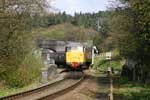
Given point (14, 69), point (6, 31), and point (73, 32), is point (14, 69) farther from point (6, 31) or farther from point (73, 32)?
point (73, 32)

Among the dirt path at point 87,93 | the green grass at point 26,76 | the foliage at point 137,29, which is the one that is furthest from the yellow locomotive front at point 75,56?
the dirt path at point 87,93

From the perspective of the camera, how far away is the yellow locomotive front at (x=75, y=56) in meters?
56.0

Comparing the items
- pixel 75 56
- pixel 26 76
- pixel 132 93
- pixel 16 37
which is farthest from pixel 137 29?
pixel 75 56

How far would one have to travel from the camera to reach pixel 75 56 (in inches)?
2206

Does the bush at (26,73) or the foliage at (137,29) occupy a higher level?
the foliage at (137,29)

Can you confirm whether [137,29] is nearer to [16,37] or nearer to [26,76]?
[16,37]

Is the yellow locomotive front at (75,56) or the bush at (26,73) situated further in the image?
the yellow locomotive front at (75,56)

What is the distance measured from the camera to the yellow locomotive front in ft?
184

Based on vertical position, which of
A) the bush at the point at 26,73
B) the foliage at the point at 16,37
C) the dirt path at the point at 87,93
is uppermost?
the foliage at the point at 16,37

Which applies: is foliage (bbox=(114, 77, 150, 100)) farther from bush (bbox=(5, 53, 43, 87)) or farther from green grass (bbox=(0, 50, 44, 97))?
bush (bbox=(5, 53, 43, 87))

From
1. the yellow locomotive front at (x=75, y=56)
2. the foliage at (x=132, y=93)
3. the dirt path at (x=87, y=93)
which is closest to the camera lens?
the foliage at (x=132, y=93)

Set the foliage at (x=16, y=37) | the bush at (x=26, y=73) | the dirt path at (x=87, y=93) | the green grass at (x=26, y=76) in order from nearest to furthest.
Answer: the dirt path at (x=87, y=93)
the green grass at (x=26, y=76)
the foliage at (x=16, y=37)
the bush at (x=26, y=73)

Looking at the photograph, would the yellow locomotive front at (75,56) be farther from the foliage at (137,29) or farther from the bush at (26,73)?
the foliage at (137,29)

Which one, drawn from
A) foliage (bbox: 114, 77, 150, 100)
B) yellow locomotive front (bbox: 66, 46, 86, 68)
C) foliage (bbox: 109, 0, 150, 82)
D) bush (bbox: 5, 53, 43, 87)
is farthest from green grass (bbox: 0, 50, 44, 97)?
yellow locomotive front (bbox: 66, 46, 86, 68)
